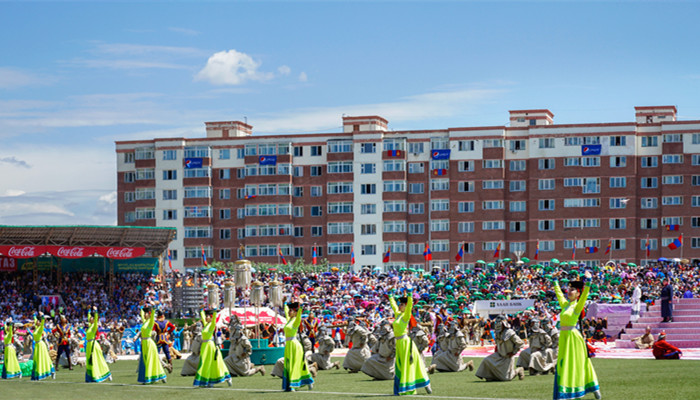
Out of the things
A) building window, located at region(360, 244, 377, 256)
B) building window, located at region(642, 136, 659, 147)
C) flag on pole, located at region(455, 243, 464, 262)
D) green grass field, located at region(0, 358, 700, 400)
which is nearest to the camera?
green grass field, located at region(0, 358, 700, 400)

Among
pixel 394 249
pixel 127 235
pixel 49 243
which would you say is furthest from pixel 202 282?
pixel 394 249

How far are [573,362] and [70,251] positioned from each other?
4977cm

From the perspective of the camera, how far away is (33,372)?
28578 mm

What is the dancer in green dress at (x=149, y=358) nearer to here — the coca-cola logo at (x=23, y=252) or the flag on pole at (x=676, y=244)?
the coca-cola logo at (x=23, y=252)

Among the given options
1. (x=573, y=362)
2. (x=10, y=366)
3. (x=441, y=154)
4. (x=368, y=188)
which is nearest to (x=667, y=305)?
(x=573, y=362)

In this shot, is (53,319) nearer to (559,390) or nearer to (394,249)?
(394,249)

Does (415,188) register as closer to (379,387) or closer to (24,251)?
(24,251)

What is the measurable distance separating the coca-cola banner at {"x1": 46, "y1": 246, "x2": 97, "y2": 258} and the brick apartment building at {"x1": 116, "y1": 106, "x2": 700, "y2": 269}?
27.5 m

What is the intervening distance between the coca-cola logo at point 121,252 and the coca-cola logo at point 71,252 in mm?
1768

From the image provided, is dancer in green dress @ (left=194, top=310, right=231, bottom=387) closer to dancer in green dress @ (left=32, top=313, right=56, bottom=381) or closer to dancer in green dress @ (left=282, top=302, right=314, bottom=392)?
dancer in green dress @ (left=282, top=302, right=314, bottom=392)

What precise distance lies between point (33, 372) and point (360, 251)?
198 feet

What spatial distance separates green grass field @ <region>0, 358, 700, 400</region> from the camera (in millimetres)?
19384

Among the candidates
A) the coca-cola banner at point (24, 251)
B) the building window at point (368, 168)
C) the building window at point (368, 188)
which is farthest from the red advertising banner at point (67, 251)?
the building window at point (368, 168)

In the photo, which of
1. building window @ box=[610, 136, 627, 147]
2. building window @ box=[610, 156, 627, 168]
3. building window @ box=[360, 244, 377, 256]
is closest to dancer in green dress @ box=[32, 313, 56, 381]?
building window @ box=[360, 244, 377, 256]
